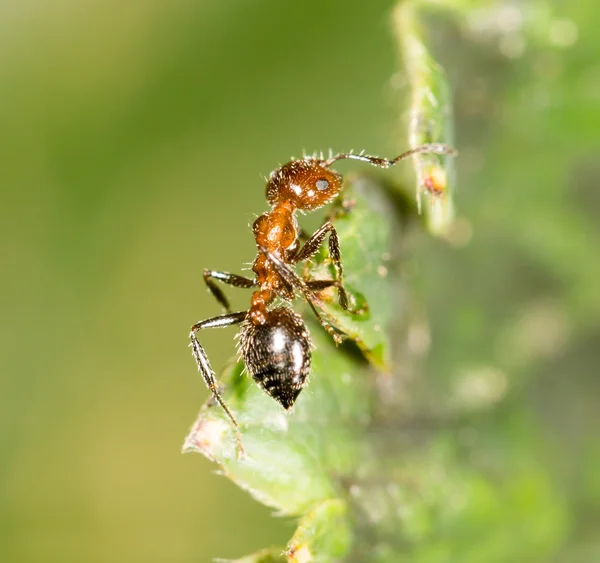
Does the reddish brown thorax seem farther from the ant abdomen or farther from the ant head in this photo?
the ant abdomen

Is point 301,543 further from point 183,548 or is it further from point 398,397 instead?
point 183,548

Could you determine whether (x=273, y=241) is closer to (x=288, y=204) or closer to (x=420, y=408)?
(x=288, y=204)

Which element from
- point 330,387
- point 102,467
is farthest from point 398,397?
point 102,467

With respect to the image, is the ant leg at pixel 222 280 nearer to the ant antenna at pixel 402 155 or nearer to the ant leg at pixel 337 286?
the ant antenna at pixel 402 155

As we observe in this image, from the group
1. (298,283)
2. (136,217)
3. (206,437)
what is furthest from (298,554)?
(136,217)

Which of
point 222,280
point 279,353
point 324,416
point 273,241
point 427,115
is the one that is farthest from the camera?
point 222,280
